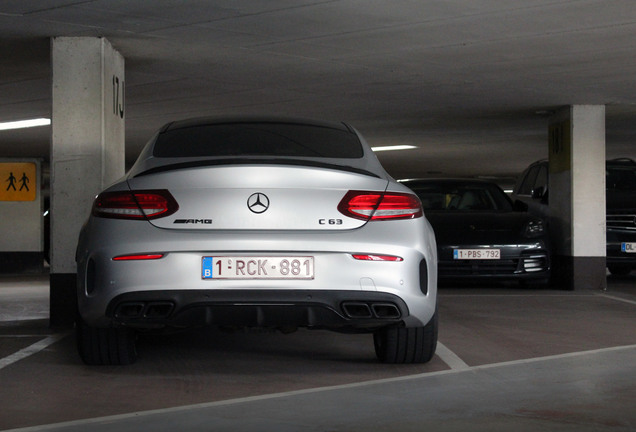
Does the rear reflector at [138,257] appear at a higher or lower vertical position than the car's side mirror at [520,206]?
lower

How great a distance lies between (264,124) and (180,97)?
6.63 meters

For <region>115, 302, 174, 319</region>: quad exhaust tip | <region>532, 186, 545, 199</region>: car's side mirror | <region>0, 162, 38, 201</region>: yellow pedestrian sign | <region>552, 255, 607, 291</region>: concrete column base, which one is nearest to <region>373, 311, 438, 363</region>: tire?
<region>115, 302, 174, 319</region>: quad exhaust tip

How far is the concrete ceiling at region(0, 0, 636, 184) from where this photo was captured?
24.0 ft

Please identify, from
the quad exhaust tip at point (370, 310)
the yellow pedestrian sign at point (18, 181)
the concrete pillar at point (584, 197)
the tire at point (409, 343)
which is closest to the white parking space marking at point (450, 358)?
the tire at point (409, 343)

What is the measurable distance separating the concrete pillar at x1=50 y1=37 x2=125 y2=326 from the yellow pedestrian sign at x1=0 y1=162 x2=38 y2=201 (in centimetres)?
1473

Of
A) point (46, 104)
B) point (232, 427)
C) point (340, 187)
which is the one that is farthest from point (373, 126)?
point (232, 427)

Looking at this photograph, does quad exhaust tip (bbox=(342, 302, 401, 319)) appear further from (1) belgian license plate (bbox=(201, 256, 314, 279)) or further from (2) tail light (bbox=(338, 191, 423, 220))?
(2) tail light (bbox=(338, 191, 423, 220))

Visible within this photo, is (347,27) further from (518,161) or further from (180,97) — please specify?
(518,161)

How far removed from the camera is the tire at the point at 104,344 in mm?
5230

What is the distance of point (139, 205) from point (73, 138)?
12.4ft

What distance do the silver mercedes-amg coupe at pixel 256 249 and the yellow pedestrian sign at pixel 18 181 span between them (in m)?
18.3

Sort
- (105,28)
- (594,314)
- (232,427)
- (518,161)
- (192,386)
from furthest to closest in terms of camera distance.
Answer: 1. (518,161)
2. (594,314)
3. (105,28)
4. (192,386)
5. (232,427)

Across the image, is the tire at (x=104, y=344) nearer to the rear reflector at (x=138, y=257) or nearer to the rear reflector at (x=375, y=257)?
the rear reflector at (x=138, y=257)

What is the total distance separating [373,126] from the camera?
15.8m
